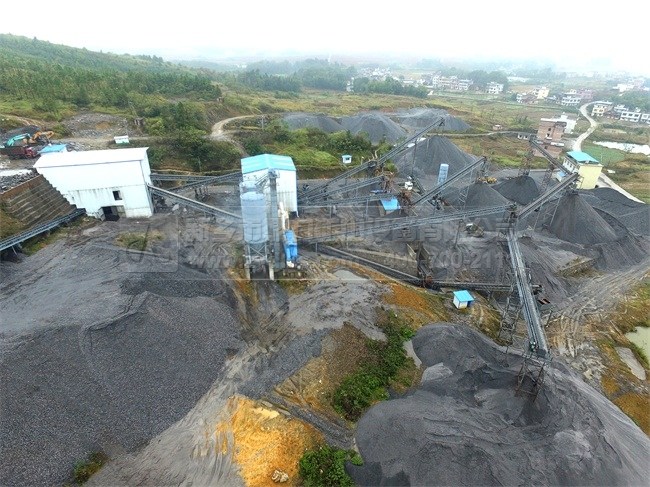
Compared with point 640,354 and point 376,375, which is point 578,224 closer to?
point 640,354

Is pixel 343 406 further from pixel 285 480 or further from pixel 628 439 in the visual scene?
pixel 628 439

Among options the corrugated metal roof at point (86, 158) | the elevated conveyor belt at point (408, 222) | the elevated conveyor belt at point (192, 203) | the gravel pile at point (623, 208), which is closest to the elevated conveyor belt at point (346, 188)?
the elevated conveyor belt at point (408, 222)

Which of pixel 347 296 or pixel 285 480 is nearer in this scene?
pixel 285 480

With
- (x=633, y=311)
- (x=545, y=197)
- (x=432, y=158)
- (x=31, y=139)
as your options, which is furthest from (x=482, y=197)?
(x=31, y=139)

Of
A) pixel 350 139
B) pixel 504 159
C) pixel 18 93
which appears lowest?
pixel 504 159

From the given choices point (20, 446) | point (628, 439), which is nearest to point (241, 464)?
point (20, 446)
